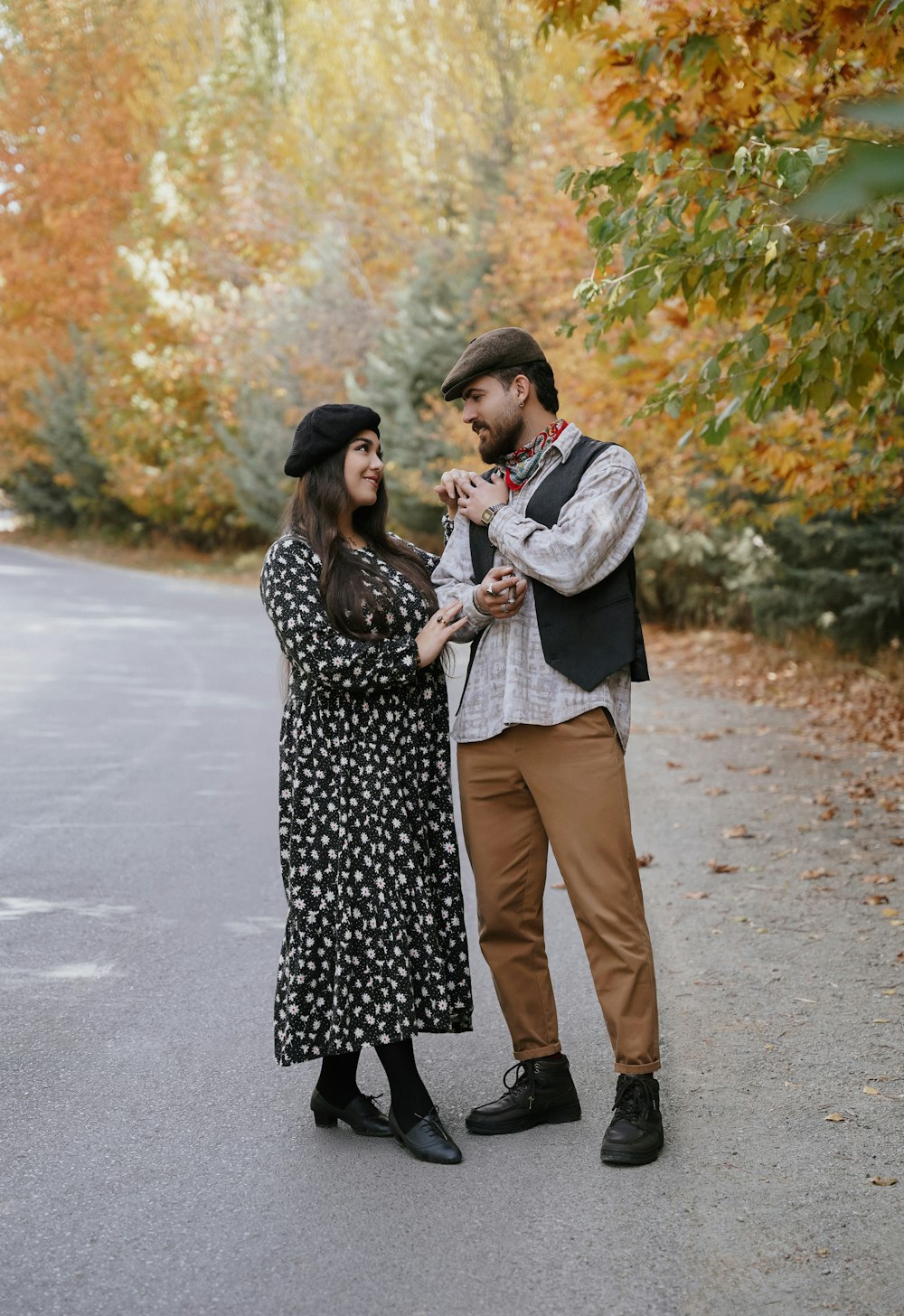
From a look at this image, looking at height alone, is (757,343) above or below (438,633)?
above

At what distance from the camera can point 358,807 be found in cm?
375

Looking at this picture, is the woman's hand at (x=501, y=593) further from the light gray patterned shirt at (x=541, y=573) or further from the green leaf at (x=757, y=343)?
the green leaf at (x=757, y=343)

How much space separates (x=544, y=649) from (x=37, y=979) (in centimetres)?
256

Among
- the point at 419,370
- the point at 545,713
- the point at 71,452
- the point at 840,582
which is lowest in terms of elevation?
the point at 840,582

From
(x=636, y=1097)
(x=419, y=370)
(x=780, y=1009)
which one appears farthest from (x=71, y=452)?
(x=636, y=1097)

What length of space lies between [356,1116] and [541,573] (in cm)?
158

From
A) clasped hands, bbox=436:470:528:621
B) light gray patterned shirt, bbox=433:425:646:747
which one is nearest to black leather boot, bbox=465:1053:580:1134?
light gray patterned shirt, bbox=433:425:646:747

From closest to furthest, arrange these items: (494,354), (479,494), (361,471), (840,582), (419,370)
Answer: (494,354) → (479,494) → (361,471) → (840,582) → (419,370)

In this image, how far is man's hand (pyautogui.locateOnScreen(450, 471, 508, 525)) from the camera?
3760 millimetres

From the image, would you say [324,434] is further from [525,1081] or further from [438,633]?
[525,1081]

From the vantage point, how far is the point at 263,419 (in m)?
27.9

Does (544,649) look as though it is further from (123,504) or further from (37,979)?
(123,504)

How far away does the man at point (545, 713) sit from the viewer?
11.8 feet

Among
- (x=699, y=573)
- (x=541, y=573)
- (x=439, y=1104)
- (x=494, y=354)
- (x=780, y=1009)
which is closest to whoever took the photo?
(x=541, y=573)
